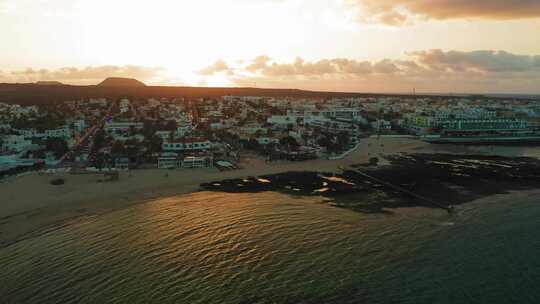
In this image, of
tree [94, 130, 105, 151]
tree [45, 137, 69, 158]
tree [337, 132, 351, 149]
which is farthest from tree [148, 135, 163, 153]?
tree [337, 132, 351, 149]

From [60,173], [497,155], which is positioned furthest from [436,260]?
[497,155]

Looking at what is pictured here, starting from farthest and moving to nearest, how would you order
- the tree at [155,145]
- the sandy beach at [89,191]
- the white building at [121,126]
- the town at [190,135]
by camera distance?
the white building at [121,126] → the tree at [155,145] → the town at [190,135] → the sandy beach at [89,191]

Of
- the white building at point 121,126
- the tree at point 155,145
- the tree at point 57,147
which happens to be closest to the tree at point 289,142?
the tree at point 155,145

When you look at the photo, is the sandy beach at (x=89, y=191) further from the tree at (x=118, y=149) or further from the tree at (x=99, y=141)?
the tree at (x=99, y=141)

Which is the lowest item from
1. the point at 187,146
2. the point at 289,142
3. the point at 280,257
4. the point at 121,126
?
the point at 280,257

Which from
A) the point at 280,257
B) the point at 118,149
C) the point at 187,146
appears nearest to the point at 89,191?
the point at 118,149

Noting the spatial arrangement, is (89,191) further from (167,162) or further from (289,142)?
(289,142)

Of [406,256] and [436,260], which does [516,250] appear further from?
[406,256]
